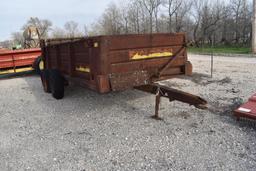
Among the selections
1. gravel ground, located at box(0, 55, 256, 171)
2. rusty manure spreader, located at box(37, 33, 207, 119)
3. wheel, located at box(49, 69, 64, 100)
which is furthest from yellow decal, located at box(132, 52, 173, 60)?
wheel, located at box(49, 69, 64, 100)

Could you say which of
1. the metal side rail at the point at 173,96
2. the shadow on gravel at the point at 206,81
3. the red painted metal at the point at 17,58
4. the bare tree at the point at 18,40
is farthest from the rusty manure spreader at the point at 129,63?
the bare tree at the point at 18,40

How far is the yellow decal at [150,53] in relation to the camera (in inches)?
150

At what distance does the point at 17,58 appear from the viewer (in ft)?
27.8

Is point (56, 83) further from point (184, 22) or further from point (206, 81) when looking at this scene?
point (184, 22)

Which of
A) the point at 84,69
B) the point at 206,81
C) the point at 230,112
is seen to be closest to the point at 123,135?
the point at 84,69

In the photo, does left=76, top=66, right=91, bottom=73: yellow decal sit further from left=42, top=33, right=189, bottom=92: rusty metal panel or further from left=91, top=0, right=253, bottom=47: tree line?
left=91, top=0, right=253, bottom=47: tree line

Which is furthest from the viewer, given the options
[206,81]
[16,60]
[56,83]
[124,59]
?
[16,60]

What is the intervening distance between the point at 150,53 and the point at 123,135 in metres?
1.54

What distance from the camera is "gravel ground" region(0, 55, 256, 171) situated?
2.63 m

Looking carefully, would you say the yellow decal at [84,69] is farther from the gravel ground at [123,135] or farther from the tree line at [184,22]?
the tree line at [184,22]

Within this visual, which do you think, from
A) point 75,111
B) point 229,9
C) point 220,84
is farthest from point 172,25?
point 75,111

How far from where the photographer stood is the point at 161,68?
13.8ft

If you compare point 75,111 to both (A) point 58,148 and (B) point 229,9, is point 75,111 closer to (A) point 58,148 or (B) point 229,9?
(A) point 58,148

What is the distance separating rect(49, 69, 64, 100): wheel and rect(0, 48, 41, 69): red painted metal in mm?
4007
